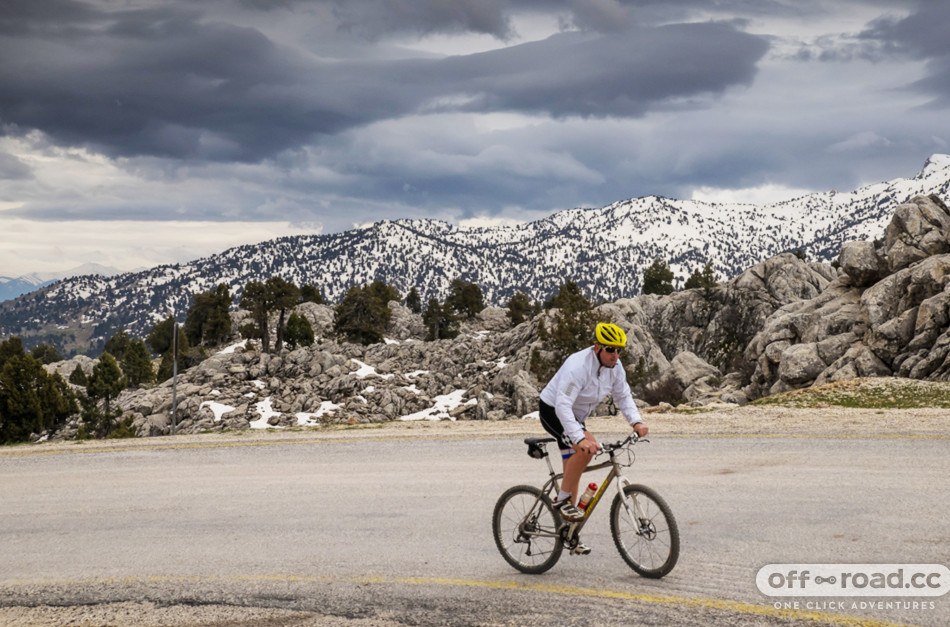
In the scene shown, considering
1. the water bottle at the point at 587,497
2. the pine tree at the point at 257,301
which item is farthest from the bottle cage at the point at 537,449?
the pine tree at the point at 257,301

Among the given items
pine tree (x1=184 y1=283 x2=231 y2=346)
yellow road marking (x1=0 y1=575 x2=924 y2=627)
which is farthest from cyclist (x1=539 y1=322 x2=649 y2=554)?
pine tree (x1=184 y1=283 x2=231 y2=346)

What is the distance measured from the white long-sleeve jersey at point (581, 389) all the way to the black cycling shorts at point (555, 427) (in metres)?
0.14

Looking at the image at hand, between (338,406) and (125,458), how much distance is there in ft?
153

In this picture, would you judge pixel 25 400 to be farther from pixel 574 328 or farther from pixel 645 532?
pixel 645 532

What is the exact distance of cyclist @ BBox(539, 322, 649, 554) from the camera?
256 inches

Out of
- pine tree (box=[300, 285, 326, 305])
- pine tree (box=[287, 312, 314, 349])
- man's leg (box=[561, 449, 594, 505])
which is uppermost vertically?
pine tree (box=[300, 285, 326, 305])

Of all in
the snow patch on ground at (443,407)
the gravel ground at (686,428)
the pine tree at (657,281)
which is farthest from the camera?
the pine tree at (657,281)

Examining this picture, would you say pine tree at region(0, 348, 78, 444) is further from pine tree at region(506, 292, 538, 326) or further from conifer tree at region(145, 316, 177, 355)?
pine tree at region(506, 292, 538, 326)

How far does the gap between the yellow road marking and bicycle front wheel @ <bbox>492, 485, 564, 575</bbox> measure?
0.33 meters

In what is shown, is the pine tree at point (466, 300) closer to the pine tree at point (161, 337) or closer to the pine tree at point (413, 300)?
the pine tree at point (413, 300)

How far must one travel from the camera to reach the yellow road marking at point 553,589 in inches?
226

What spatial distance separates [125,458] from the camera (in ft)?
47.0

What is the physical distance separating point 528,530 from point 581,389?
1.72 metres

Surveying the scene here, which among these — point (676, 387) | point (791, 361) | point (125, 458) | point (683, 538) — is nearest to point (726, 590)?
point (683, 538)
